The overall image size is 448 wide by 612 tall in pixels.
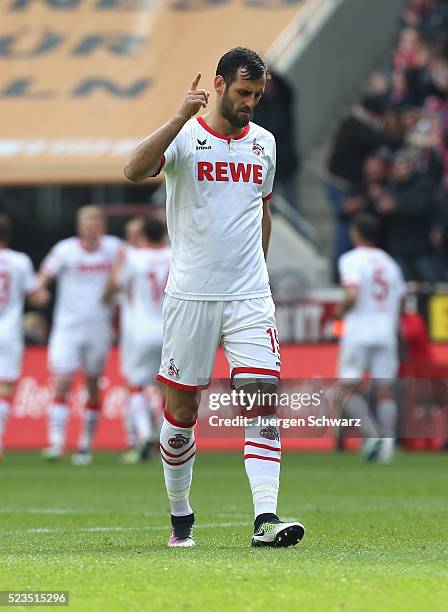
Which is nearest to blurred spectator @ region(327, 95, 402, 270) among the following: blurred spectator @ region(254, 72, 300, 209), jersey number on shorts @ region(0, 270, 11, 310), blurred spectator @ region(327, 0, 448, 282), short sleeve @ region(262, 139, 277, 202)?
blurred spectator @ region(327, 0, 448, 282)

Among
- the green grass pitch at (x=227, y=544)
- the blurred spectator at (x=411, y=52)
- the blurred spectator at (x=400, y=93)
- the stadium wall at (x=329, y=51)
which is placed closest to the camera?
the green grass pitch at (x=227, y=544)

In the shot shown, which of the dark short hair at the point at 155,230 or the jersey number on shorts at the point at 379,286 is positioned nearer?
the dark short hair at the point at 155,230

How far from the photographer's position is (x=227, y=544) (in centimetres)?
767

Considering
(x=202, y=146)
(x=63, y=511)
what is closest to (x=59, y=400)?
(x=63, y=511)

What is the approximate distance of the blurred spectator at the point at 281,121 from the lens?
815 inches

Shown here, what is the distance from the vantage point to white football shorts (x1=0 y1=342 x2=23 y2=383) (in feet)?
54.0

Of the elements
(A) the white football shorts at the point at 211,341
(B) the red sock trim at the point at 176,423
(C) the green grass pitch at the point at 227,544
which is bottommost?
(C) the green grass pitch at the point at 227,544

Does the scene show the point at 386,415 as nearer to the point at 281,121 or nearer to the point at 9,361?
the point at 9,361

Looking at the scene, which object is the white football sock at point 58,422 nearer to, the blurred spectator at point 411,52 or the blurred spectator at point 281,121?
the blurred spectator at point 281,121

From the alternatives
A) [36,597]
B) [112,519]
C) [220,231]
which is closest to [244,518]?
[112,519]

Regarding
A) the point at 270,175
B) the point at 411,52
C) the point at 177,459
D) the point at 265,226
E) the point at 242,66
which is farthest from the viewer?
the point at 411,52

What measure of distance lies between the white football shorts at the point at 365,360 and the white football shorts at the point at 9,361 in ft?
11.1

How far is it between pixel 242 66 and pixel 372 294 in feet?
30.8

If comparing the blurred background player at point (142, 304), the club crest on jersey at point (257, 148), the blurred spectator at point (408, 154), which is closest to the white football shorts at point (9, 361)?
the blurred background player at point (142, 304)
